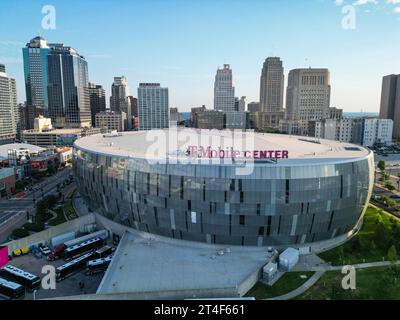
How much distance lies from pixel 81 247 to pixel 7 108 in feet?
594

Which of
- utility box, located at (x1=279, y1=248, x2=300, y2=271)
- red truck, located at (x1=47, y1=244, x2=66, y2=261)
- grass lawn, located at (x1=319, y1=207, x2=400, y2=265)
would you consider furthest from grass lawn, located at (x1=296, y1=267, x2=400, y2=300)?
red truck, located at (x1=47, y1=244, x2=66, y2=261)

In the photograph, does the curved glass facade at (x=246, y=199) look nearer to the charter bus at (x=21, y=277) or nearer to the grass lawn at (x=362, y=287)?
the grass lawn at (x=362, y=287)

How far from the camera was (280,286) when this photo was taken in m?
37.9

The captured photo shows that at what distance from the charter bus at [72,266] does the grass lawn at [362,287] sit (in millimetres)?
30525

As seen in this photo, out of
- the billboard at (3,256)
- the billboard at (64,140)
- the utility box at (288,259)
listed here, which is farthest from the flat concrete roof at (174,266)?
the billboard at (64,140)

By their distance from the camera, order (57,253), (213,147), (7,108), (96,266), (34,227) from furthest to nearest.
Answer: (7,108) < (213,147) < (34,227) < (57,253) < (96,266)

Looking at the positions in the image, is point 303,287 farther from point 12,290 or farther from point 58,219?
point 58,219

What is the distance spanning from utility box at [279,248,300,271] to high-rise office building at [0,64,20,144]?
18997 centimetres

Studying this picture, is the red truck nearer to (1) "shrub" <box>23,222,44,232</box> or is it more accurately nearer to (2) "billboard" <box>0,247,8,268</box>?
(2) "billboard" <box>0,247,8,268</box>

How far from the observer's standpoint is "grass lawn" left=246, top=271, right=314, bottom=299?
119ft

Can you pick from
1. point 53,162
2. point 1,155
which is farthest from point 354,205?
Answer: point 1,155

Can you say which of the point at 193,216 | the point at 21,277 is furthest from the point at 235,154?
the point at 21,277

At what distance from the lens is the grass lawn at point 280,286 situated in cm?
3625
